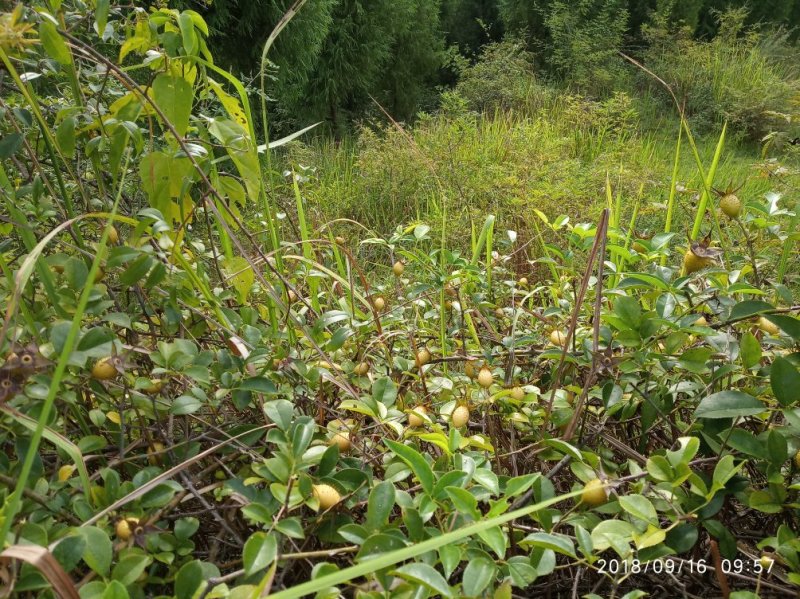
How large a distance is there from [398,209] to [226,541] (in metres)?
2.93

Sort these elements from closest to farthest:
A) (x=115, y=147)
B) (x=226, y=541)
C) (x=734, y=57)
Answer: (x=226, y=541) < (x=115, y=147) < (x=734, y=57)

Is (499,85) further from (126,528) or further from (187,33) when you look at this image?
(126,528)

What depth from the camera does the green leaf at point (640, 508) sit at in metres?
0.44

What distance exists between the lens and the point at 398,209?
3.33 meters

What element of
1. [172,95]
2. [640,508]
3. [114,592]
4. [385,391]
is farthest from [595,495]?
[172,95]

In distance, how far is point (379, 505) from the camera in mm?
430

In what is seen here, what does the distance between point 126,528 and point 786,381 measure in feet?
1.75

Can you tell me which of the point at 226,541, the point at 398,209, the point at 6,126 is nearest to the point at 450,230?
the point at 398,209

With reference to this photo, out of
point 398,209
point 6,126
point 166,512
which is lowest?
point 398,209

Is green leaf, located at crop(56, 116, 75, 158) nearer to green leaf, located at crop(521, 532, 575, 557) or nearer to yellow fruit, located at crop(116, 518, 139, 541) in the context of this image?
yellow fruit, located at crop(116, 518, 139, 541)

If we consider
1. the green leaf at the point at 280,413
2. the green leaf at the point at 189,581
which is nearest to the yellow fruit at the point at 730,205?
the green leaf at the point at 280,413

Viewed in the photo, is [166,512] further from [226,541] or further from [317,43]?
[317,43]
